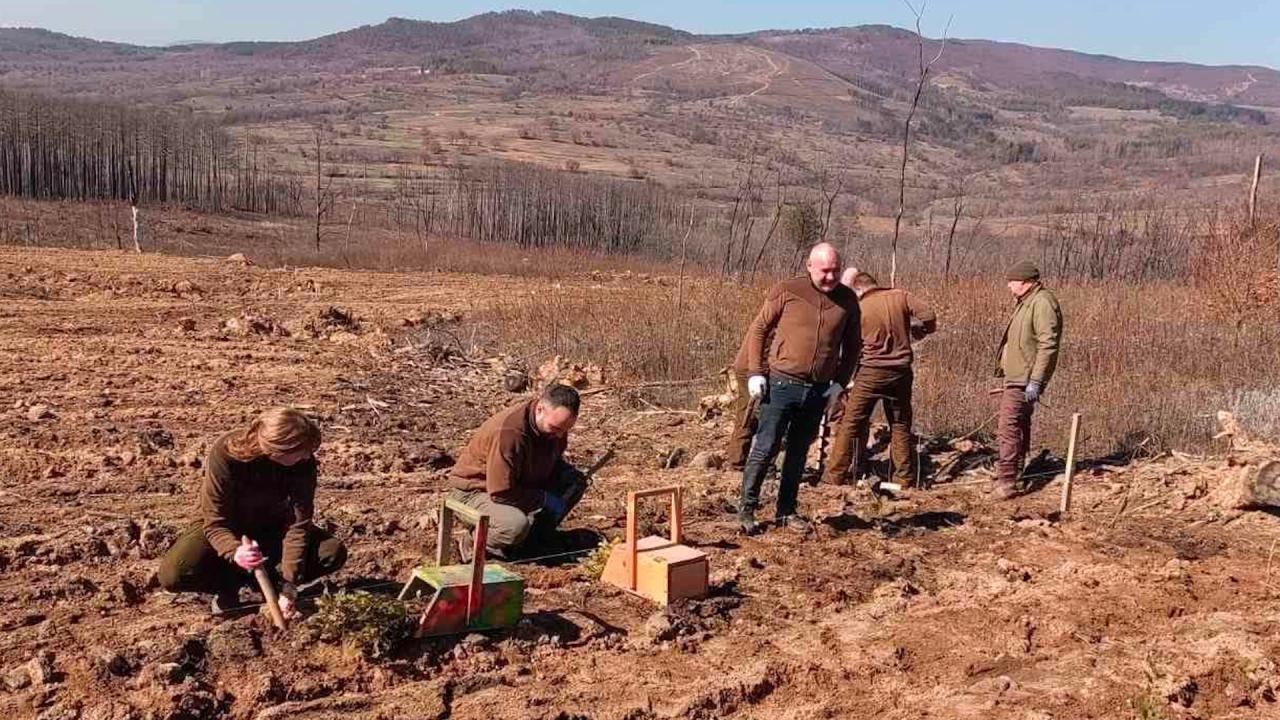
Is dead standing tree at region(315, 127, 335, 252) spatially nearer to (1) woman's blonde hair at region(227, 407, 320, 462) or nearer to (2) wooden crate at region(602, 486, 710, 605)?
(2) wooden crate at region(602, 486, 710, 605)

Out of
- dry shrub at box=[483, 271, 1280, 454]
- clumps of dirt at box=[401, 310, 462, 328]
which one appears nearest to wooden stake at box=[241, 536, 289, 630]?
dry shrub at box=[483, 271, 1280, 454]

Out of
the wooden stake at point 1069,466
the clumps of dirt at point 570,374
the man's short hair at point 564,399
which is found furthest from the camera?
the clumps of dirt at point 570,374

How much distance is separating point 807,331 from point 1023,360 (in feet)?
7.55

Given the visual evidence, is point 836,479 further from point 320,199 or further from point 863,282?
point 320,199

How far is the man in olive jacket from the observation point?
8.23 m

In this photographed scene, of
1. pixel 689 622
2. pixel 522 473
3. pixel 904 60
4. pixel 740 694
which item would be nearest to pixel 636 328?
pixel 522 473

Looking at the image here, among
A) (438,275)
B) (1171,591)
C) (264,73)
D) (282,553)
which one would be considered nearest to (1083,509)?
(1171,591)

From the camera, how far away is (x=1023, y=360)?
8398 mm

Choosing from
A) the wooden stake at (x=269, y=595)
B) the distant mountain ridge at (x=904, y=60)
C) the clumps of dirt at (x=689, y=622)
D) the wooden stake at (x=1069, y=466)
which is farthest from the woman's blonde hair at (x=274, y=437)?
the distant mountain ridge at (x=904, y=60)

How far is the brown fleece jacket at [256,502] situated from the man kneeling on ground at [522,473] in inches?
41.0

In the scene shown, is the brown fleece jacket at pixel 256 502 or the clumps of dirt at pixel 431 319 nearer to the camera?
the brown fleece jacket at pixel 256 502

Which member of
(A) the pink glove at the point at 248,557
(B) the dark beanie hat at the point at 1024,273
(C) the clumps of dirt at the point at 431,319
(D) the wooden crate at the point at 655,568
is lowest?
(C) the clumps of dirt at the point at 431,319

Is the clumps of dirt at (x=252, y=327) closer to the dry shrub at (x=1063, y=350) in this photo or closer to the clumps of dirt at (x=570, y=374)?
the dry shrub at (x=1063, y=350)

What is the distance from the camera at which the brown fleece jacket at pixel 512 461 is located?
20.0 feet
